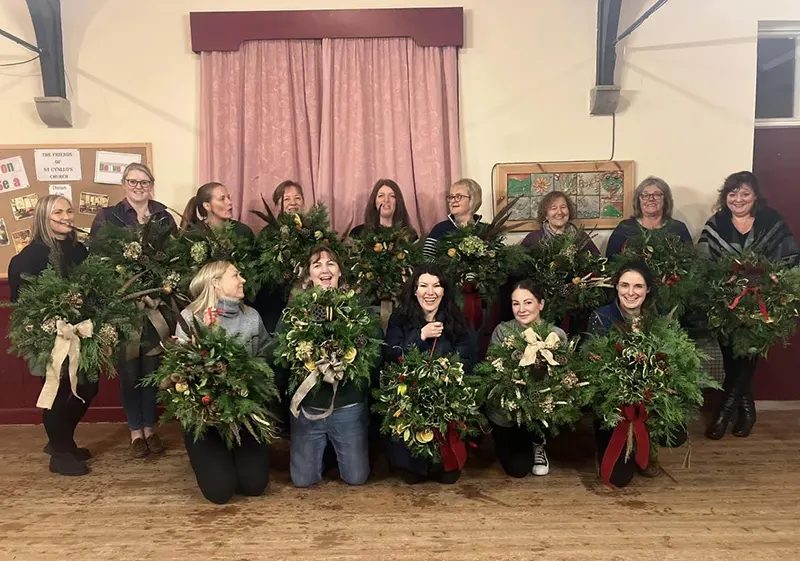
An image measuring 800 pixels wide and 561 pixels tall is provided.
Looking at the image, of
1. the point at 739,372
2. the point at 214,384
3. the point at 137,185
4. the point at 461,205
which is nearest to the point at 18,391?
the point at 137,185

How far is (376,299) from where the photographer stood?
331cm

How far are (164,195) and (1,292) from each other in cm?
134

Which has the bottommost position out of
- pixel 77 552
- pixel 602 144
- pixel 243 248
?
pixel 77 552

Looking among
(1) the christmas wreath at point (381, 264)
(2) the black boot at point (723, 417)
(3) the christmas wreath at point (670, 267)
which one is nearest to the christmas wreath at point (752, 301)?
(3) the christmas wreath at point (670, 267)

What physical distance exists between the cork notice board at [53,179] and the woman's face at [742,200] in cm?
412

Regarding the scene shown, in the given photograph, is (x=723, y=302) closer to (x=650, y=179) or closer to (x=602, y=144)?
(x=650, y=179)

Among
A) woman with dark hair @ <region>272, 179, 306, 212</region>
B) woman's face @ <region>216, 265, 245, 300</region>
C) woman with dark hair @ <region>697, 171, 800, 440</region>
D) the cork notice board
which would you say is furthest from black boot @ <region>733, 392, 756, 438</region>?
the cork notice board

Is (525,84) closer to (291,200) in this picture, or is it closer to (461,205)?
(461,205)

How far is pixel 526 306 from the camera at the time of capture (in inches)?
120

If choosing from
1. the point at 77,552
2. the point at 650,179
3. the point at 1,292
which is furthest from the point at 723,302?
the point at 1,292

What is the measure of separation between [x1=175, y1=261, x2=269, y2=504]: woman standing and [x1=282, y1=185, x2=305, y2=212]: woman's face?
0.75 meters

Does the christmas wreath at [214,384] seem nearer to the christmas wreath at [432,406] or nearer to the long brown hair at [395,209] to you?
the christmas wreath at [432,406]

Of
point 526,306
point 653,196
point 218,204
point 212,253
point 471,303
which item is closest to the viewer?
point 526,306

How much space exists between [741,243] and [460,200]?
185 cm
